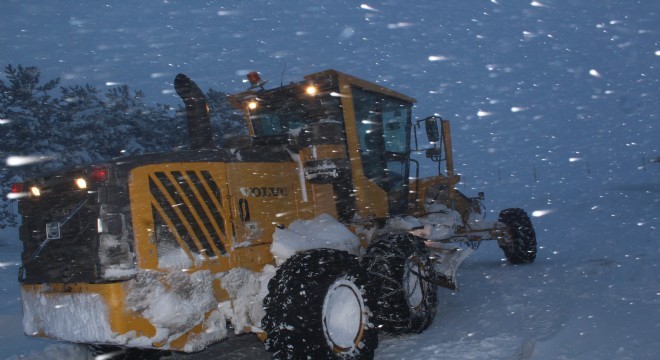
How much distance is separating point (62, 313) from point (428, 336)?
321cm

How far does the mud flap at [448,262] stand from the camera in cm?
610

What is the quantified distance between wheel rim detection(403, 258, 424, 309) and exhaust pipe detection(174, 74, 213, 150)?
7.50 feet

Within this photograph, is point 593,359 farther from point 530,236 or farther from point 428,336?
point 530,236

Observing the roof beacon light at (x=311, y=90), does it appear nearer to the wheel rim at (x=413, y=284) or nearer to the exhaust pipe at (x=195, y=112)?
the exhaust pipe at (x=195, y=112)

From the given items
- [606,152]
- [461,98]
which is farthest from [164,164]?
[461,98]

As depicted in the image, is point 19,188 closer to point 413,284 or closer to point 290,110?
point 290,110

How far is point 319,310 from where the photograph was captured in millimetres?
3971

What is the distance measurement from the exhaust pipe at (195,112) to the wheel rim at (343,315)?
5.49 feet

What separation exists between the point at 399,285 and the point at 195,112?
249cm

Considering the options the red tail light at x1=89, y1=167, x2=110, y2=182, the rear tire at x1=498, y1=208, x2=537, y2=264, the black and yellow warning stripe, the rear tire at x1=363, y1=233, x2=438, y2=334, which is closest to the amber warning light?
the red tail light at x1=89, y1=167, x2=110, y2=182

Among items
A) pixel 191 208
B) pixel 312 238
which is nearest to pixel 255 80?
pixel 312 238

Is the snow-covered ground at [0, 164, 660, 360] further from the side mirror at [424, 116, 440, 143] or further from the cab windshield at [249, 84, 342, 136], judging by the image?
the cab windshield at [249, 84, 342, 136]

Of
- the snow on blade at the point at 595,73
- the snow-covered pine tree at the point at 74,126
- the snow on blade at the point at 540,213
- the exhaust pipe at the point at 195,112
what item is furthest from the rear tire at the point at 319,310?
the snow on blade at the point at 595,73

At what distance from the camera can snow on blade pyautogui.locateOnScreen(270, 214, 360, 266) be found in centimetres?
446
